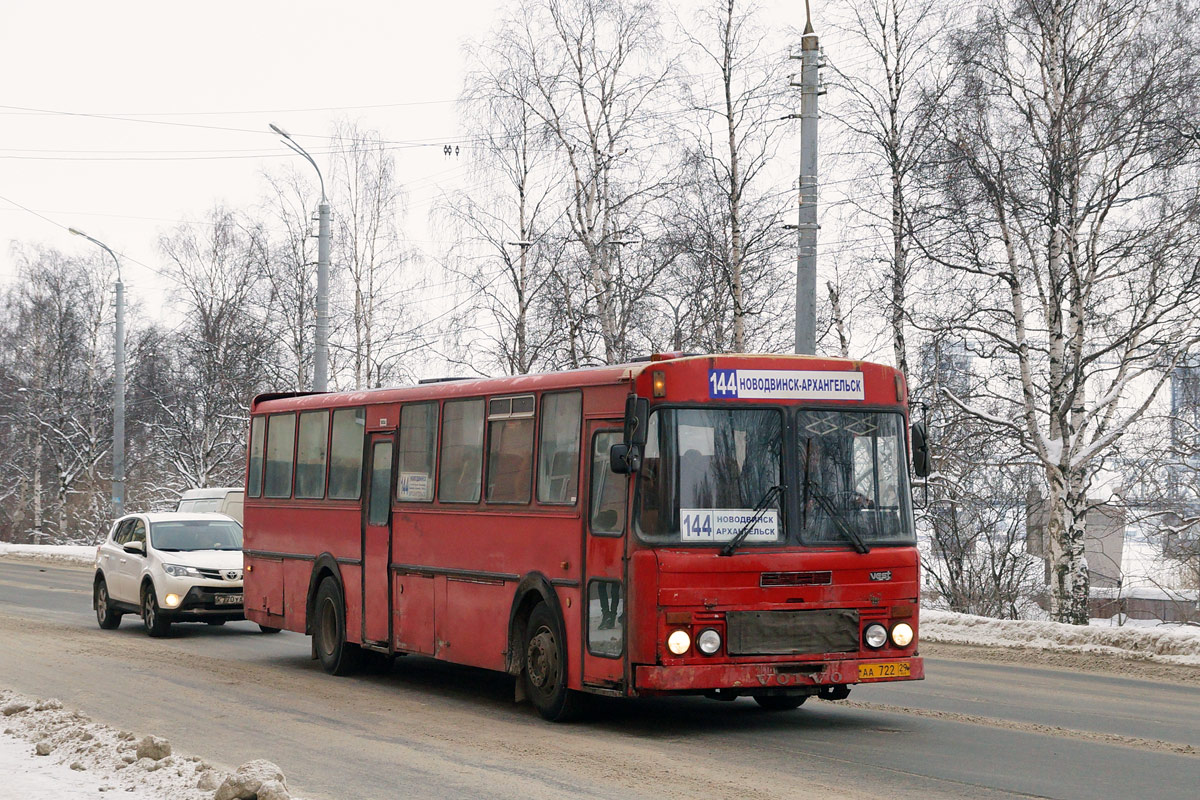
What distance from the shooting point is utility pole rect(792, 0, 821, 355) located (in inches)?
770

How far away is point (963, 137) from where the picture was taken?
24.6 meters

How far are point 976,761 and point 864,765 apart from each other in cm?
72

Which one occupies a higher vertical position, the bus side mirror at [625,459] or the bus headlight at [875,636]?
the bus side mirror at [625,459]

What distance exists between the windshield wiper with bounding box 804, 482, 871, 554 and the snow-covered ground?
15.1 ft

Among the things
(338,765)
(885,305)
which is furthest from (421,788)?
(885,305)

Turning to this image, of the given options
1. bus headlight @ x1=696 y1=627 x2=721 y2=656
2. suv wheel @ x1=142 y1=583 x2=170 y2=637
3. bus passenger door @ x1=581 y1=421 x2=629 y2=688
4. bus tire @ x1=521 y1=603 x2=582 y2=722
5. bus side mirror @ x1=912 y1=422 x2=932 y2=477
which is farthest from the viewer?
suv wheel @ x1=142 y1=583 x2=170 y2=637

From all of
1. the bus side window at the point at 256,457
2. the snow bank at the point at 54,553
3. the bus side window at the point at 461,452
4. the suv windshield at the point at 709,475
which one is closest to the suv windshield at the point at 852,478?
the suv windshield at the point at 709,475

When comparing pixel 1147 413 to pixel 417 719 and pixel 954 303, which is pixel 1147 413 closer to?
pixel 954 303

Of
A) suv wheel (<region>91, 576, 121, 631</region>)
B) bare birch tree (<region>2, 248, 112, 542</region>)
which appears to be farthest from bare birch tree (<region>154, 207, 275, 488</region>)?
suv wheel (<region>91, 576, 121, 631</region>)

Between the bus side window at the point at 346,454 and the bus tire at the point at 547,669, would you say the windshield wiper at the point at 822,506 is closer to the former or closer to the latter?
the bus tire at the point at 547,669

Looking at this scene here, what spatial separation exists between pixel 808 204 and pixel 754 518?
9694 millimetres

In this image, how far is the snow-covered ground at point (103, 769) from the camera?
7.96 meters

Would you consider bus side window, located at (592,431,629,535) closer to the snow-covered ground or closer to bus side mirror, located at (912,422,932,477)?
bus side mirror, located at (912,422,932,477)

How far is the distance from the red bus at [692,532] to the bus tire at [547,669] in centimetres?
2
